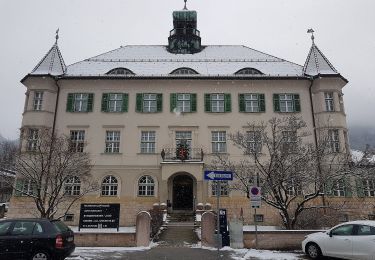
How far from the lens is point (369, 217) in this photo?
2380 centimetres

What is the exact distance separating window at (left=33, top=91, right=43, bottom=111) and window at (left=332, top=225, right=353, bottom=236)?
2400cm

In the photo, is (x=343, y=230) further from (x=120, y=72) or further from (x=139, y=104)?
(x=120, y=72)

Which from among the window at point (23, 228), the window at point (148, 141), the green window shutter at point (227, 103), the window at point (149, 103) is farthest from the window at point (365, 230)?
the window at point (149, 103)

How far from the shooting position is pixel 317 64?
28781 millimetres

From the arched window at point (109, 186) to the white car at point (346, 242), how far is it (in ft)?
57.2

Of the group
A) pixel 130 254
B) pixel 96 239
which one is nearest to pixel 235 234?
pixel 130 254

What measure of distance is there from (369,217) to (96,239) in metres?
19.5

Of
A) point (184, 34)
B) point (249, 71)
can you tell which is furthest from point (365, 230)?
point (184, 34)

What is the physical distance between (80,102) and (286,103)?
17429 mm

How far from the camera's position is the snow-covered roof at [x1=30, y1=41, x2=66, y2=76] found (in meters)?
28.3

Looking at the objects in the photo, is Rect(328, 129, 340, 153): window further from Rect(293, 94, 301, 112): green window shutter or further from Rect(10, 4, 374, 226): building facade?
Rect(293, 94, 301, 112): green window shutter

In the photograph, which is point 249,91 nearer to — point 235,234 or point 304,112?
point 304,112

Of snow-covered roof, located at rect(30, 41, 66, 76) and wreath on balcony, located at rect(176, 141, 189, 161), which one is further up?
snow-covered roof, located at rect(30, 41, 66, 76)

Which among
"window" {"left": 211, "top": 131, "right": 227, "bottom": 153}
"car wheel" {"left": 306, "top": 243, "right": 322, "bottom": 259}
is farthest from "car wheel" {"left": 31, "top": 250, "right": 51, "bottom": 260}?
"window" {"left": 211, "top": 131, "right": 227, "bottom": 153}
